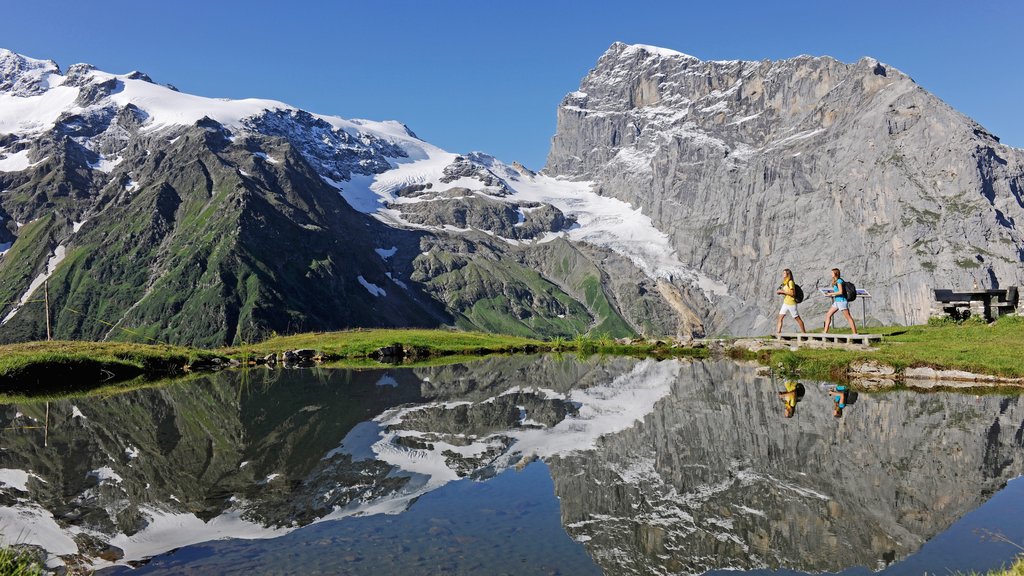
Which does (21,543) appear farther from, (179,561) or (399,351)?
(399,351)

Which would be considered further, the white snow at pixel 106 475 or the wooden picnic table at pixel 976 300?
the wooden picnic table at pixel 976 300

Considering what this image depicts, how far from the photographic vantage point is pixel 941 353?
3469 cm

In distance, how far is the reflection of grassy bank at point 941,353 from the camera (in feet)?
105

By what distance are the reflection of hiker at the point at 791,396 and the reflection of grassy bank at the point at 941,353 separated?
4.56 meters

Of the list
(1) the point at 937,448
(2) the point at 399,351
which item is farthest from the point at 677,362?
(1) the point at 937,448

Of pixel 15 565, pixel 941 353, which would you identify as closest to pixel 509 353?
pixel 941 353

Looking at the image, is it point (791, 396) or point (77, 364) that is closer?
point (791, 396)

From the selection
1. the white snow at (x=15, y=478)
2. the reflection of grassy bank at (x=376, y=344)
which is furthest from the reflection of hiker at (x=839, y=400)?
the reflection of grassy bank at (x=376, y=344)

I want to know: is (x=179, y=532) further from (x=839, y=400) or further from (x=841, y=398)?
(x=841, y=398)

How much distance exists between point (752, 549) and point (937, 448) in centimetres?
972

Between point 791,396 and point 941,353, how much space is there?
13.3 meters

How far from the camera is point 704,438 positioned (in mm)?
20547

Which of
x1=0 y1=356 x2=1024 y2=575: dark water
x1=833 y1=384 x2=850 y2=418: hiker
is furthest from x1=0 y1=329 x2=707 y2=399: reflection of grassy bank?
x1=833 y1=384 x2=850 y2=418: hiker

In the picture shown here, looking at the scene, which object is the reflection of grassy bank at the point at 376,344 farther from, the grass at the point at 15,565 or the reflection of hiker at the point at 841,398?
the grass at the point at 15,565
